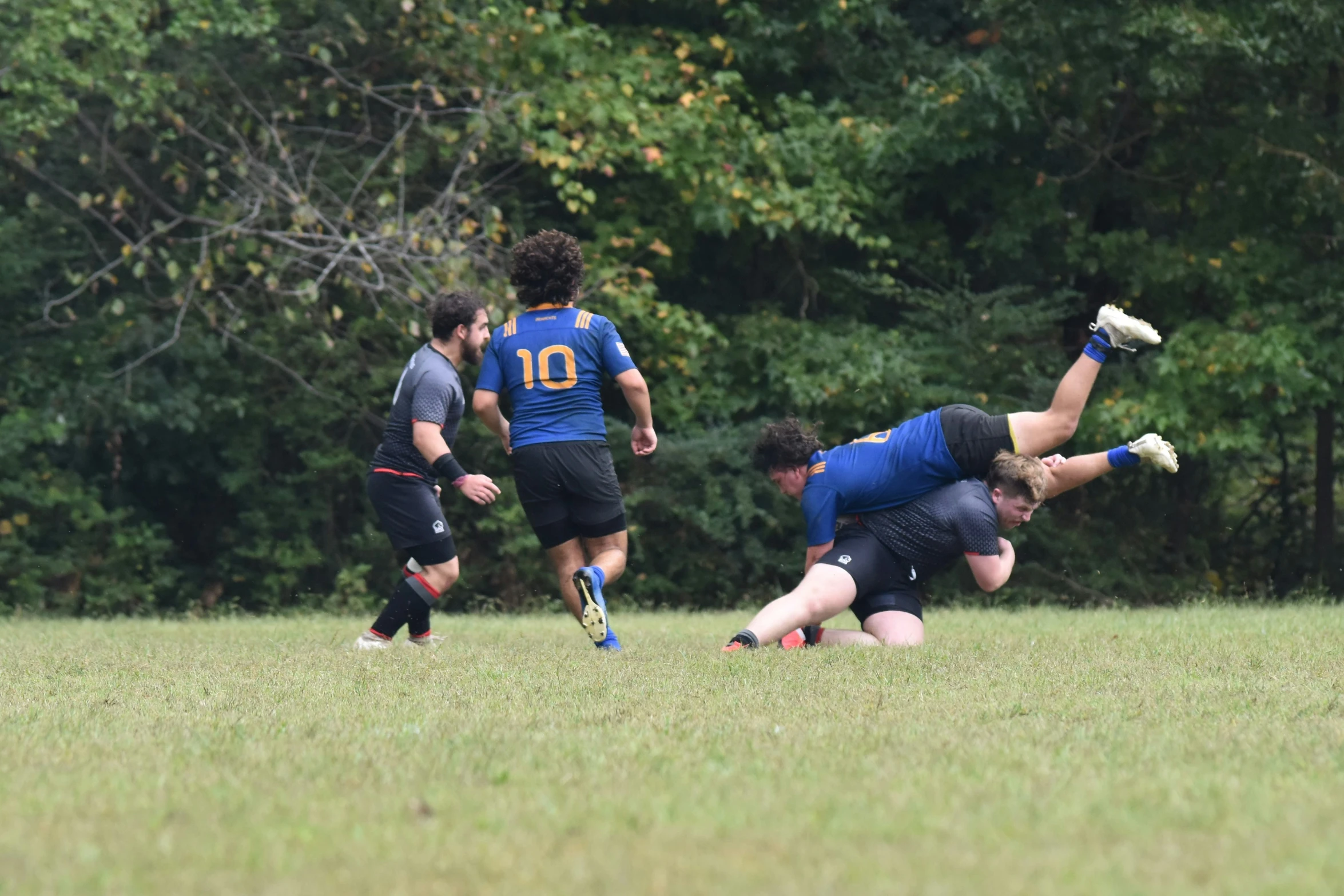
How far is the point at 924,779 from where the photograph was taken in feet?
13.5

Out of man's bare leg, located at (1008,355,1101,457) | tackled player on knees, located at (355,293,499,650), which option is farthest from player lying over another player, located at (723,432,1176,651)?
tackled player on knees, located at (355,293,499,650)

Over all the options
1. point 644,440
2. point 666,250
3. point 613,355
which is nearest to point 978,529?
point 644,440

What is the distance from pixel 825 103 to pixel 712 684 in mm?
13160

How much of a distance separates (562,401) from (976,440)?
2.09 m

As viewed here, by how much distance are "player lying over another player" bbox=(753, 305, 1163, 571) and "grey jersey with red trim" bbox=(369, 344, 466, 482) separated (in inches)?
Result: 63.8

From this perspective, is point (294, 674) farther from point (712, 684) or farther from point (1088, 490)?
point (1088, 490)

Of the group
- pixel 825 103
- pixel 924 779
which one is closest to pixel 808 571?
pixel 924 779

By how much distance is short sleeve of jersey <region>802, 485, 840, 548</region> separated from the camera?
803 cm

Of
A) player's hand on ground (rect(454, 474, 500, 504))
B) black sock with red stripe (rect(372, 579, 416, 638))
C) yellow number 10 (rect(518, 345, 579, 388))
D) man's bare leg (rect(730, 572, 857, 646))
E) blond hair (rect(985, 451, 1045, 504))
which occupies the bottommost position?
black sock with red stripe (rect(372, 579, 416, 638))

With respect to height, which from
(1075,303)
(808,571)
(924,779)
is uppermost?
(924,779)

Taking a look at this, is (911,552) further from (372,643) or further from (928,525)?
(372,643)

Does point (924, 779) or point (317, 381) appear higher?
point (924, 779)

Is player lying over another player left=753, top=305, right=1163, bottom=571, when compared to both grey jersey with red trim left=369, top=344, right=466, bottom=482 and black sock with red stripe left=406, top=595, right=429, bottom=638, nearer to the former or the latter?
grey jersey with red trim left=369, top=344, right=466, bottom=482

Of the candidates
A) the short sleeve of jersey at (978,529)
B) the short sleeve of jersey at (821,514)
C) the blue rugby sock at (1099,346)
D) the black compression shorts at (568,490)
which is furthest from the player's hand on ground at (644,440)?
the blue rugby sock at (1099,346)
